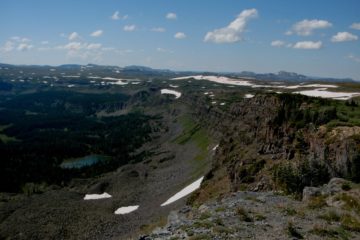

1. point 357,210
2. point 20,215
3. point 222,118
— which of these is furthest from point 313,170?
point 222,118

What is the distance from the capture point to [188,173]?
90938mm

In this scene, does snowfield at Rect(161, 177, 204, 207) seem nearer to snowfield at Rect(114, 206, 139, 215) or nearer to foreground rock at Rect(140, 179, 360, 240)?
snowfield at Rect(114, 206, 139, 215)

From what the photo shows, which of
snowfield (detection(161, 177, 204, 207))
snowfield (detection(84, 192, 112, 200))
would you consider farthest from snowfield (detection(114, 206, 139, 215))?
snowfield (detection(84, 192, 112, 200))

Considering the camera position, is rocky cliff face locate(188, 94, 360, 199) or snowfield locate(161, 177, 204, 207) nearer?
rocky cliff face locate(188, 94, 360, 199)

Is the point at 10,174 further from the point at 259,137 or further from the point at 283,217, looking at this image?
the point at 283,217

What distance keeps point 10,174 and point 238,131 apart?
239 ft

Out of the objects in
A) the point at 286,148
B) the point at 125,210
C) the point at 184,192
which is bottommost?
the point at 125,210

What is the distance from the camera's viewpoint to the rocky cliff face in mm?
36719

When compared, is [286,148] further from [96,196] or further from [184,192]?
[96,196]

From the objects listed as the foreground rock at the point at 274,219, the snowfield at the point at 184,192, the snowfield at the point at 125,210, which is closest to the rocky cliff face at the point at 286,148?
the snowfield at the point at 184,192

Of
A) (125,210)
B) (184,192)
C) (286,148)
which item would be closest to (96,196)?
(125,210)

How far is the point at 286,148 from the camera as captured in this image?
49750mm

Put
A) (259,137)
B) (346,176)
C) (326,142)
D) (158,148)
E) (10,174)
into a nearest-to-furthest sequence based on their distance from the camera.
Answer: (346,176) < (326,142) < (259,137) < (10,174) < (158,148)

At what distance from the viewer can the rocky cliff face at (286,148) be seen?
3672 cm
